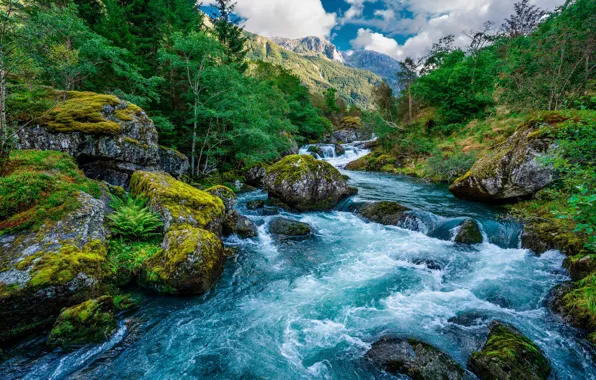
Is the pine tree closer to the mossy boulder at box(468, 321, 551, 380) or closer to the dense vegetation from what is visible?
the dense vegetation

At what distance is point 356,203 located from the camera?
15.2 metres

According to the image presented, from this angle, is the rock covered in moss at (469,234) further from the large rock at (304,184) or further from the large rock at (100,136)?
the large rock at (100,136)

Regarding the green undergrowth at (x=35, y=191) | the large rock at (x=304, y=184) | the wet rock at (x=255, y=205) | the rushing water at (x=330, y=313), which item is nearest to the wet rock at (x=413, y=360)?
the rushing water at (x=330, y=313)

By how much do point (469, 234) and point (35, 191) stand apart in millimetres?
14984

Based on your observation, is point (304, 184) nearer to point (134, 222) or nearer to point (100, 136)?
point (134, 222)

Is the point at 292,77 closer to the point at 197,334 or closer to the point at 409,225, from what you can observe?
the point at 409,225

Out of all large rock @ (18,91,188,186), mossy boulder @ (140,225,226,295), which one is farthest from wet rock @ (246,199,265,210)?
mossy boulder @ (140,225,226,295)

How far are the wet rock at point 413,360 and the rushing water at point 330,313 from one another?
274mm

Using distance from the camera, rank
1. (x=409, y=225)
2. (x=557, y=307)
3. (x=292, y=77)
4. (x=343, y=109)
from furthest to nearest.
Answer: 1. (x=343, y=109)
2. (x=292, y=77)
3. (x=409, y=225)
4. (x=557, y=307)

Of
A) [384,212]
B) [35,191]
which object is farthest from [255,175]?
[35,191]

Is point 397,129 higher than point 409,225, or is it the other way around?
point 397,129

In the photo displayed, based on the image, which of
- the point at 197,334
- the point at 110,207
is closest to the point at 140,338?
the point at 197,334

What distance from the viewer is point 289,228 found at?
469 inches

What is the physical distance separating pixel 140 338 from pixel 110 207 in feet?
16.6
